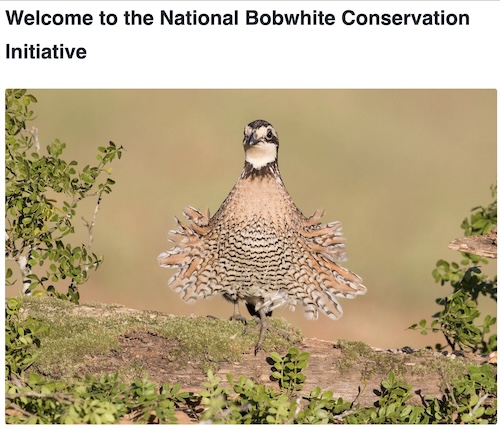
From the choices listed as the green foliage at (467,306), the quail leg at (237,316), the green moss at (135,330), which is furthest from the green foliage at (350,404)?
the green foliage at (467,306)

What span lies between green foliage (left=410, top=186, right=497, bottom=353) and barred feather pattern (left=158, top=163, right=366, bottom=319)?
2.93ft

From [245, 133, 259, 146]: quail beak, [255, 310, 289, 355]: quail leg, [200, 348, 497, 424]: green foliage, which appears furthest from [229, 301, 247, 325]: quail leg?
[245, 133, 259, 146]: quail beak

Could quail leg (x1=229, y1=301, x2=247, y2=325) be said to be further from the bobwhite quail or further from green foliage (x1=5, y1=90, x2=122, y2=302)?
green foliage (x1=5, y1=90, x2=122, y2=302)

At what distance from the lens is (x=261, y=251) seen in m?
7.16

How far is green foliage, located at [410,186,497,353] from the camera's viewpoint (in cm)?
812

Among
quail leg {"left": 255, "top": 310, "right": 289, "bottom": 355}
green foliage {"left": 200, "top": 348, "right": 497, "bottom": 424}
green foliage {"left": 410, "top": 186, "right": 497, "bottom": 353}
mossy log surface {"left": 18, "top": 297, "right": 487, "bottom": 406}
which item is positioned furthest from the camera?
green foliage {"left": 410, "top": 186, "right": 497, "bottom": 353}

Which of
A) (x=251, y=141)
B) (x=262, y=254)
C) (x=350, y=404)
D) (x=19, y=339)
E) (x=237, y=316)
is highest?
(x=251, y=141)

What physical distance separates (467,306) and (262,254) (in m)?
2.12

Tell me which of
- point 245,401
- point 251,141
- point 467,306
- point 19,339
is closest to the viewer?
point 245,401

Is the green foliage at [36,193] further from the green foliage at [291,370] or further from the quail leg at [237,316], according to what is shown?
the green foliage at [291,370]

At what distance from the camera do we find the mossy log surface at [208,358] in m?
6.73

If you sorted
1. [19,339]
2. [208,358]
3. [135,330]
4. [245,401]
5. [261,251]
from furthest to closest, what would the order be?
[261,251]
[135,330]
[208,358]
[19,339]
[245,401]

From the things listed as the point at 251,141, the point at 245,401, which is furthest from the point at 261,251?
the point at 245,401

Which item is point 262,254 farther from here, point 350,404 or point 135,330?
point 350,404
